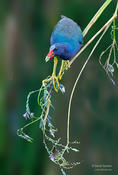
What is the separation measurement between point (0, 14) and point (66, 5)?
1.54 ft

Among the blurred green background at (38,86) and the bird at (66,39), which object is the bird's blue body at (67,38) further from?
the blurred green background at (38,86)

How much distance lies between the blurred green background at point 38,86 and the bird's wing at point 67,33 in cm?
58

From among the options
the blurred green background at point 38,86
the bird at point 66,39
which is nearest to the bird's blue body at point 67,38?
the bird at point 66,39

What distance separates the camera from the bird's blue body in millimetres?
1293

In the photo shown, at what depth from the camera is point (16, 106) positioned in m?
2.29

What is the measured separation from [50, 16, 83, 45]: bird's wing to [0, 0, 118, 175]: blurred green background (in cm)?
58

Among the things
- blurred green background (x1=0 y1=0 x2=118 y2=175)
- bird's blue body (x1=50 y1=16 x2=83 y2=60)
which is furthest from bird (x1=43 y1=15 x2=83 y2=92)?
blurred green background (x1=0 y1=0 x2=118 y2=175)

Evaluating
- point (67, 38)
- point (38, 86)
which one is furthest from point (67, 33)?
point (38, 86)

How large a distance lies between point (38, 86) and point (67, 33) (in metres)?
0.81

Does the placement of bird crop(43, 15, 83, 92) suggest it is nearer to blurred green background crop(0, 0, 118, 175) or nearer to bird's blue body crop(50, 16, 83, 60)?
bird's blue body crop(50, 16, 83, 60)

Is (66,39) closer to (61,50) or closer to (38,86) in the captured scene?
(61,50)

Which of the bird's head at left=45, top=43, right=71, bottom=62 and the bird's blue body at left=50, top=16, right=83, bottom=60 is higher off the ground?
the bird's blue body at left=50, top=16, right=83, bottom=60

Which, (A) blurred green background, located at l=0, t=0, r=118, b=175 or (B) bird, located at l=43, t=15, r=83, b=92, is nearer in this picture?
(B) bird, located at l=43, t=15, r=83, b=92

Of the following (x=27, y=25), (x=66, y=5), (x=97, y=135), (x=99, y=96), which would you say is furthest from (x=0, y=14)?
(x=97, y=135)
